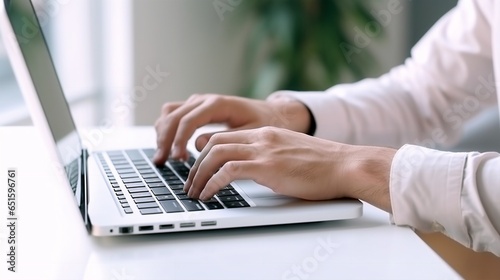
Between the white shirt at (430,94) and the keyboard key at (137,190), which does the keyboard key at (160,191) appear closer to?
the keyboard key at (137,190)

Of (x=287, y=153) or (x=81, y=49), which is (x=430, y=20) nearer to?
(x=81, y=49)

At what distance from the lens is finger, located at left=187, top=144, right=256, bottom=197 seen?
755mm

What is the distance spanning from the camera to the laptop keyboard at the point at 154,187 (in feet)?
2.37

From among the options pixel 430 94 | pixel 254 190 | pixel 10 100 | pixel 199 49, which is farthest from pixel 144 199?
pixel 199 49

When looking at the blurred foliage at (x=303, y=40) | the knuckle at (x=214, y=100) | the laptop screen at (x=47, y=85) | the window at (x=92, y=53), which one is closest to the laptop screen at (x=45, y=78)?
the laptop screen at (x=47, y=85)

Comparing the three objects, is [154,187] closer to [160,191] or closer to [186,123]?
[160,191]

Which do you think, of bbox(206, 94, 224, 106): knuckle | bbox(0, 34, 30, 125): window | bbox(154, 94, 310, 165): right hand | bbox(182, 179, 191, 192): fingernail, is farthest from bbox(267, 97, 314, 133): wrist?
bbox(0, 34, 30, 125): window

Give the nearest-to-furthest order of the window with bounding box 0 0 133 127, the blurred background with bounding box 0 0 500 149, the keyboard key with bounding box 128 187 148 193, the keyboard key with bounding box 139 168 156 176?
1. the keyboard key with bounding box 128 187 148 193
2. the keyboard key with bounding box 139 168 156 176
3. the window with bounding box 0 0 133 127
4. the blurred background with bounding box 0 0 500 149

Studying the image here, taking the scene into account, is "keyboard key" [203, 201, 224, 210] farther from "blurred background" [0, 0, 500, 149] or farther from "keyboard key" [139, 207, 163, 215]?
"blurred background" [0, 0, 500, 149]

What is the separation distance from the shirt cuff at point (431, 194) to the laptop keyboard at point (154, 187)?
0.16m

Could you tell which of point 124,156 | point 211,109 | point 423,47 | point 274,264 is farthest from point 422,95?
point 274,264

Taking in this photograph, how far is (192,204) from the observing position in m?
0.73

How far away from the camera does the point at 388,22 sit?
9.11 feet

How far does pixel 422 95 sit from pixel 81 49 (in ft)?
4.74
